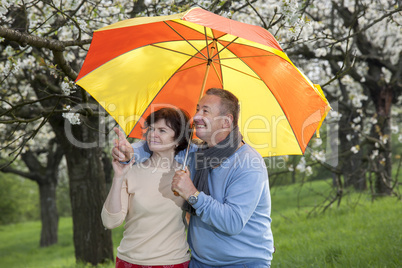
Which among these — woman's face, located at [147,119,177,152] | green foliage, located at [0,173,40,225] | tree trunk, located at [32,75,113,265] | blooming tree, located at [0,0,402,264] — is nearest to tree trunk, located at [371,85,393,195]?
blooming tree, located at [0,0,402,264]

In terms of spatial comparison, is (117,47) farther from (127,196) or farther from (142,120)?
(127,196)

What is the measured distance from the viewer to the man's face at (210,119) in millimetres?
2500

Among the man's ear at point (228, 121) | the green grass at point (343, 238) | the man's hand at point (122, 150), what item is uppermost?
the man's ear at point (228, 121)

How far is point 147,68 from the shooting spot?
297 centimetres

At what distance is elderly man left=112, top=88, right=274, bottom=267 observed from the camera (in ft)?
7.11

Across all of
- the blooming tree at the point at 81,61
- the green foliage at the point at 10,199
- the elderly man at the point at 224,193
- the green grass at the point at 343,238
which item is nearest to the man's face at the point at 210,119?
the elderly man at the point at 224,193

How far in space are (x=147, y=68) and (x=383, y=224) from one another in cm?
491

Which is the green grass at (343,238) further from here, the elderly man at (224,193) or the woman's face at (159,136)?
the woman's face at (159,136)

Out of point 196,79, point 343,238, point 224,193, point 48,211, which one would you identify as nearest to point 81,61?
point 196,79

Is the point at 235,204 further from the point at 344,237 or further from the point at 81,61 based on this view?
the point at 81,61

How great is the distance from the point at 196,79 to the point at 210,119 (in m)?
0.67

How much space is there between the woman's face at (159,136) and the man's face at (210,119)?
0.63ft

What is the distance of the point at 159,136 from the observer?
8.43 feet

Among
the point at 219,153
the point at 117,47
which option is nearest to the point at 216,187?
the point at 219,153
